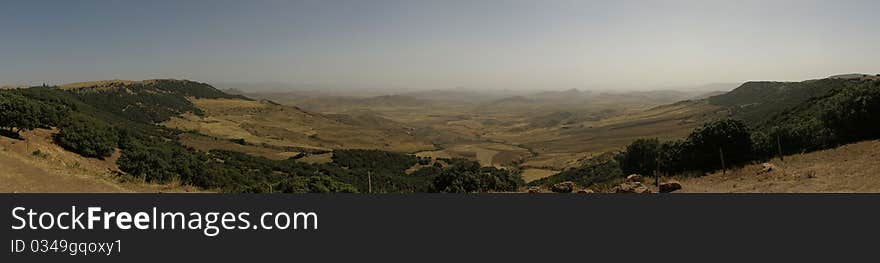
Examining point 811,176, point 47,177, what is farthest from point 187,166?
point 811,176

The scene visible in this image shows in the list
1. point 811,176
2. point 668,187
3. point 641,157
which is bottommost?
point 641,157

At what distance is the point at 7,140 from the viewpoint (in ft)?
77.0

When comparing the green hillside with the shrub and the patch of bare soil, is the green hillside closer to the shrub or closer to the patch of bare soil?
the patch of bare soil

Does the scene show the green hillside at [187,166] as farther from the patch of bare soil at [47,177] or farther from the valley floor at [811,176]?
the valley floor at [811,176]

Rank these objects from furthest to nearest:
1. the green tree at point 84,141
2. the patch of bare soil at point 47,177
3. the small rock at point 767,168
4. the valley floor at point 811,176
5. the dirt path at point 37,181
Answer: the green tree at point 84,141, the small rock at point 767,168, the patch of bare soil at point 47,177, the dirt path at point 37,181, the valley floor at point 811,176

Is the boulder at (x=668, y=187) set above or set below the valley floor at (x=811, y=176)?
below

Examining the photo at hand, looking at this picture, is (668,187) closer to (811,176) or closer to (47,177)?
(811,176)

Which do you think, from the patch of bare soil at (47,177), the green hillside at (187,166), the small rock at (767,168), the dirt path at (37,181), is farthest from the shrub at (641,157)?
the dirt path at (37,181)

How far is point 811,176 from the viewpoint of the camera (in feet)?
57.4

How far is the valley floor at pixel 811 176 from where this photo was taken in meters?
15.7

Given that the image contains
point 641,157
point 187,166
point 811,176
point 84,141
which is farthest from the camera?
point 641,157

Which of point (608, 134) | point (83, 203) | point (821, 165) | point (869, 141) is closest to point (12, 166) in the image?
point (83, 203)

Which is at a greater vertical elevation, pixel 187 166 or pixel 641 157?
pixel 641 157

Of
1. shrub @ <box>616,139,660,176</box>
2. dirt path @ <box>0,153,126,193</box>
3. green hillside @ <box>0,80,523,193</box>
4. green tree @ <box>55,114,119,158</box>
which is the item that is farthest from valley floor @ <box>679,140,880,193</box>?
green tree @ <box>55,114,119,158</box>
